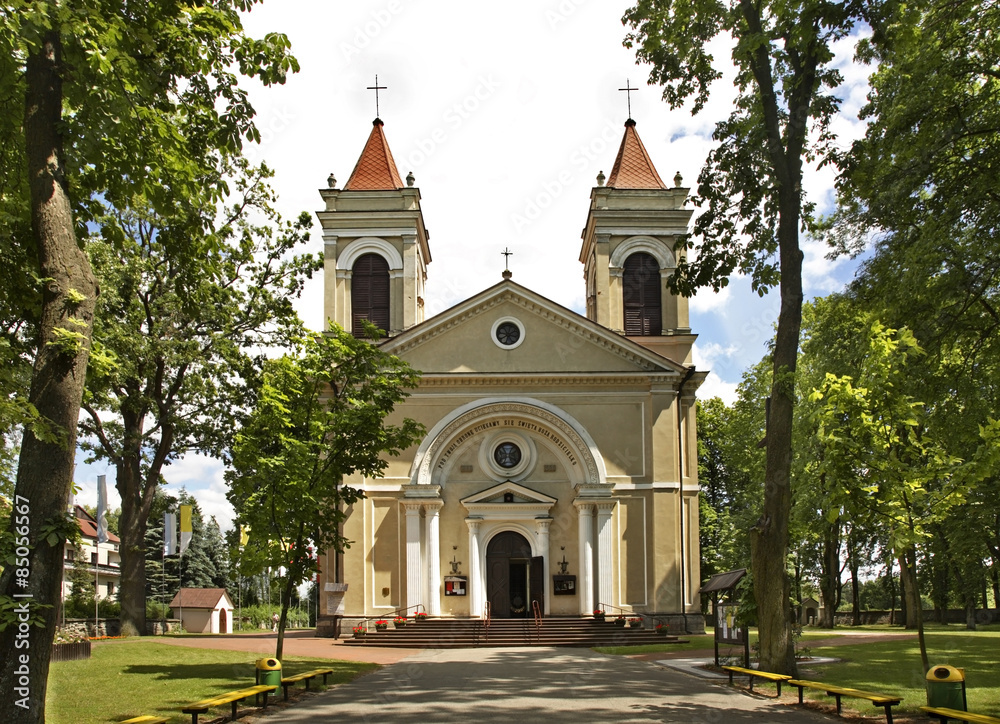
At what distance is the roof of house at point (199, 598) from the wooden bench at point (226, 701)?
35.8 meters

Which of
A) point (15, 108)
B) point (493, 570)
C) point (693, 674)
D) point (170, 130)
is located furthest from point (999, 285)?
point (493, 570)

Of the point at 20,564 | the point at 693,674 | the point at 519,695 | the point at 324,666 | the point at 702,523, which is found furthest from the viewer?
the point at 702,523

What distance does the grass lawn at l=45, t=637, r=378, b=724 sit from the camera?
12820mm

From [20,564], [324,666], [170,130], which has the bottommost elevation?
[324,666]

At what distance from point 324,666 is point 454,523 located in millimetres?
13904

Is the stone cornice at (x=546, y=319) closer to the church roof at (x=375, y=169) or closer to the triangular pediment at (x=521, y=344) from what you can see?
the triangular pediment at (x=521, y=344)

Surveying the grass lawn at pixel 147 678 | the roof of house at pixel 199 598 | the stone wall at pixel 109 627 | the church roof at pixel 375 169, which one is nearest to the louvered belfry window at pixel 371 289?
the church roof at pixel 375 169

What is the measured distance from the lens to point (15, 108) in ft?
31.3

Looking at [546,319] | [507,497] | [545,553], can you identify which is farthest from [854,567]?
[546,319]

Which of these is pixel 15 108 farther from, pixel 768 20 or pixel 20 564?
pixel 768 20

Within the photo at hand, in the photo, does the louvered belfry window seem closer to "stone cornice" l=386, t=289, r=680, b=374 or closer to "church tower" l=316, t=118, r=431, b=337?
"church tower" l=316, t=118, r=431, b=337

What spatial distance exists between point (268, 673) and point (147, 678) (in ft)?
12.5

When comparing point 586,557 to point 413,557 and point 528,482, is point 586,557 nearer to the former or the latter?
point 528,482

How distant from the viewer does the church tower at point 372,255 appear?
38125 mm
